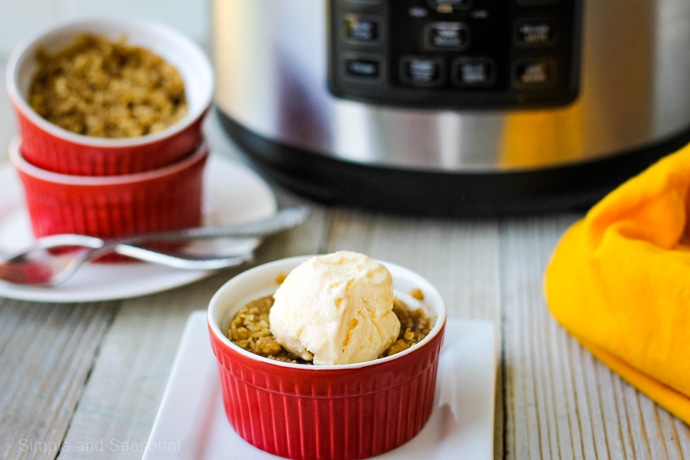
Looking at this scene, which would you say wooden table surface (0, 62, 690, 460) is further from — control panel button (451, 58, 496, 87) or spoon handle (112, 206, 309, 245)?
control panel button (451, 58, 496, 87)

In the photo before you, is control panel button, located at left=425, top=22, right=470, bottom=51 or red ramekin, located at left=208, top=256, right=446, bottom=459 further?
control panel button, located at left=425, top=22, right=470, bottom=51

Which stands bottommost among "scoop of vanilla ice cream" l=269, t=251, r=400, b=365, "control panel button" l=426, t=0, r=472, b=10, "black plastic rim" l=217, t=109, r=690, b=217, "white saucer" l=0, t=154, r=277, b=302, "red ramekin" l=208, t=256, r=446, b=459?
"white saucer" l=0, t=154, r=277, b=302

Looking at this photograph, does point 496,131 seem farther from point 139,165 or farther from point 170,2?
point 170,2

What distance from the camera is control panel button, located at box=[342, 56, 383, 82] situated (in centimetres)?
69

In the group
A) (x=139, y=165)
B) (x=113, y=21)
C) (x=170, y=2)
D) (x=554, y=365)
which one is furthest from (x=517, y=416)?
(x=170, y=2)

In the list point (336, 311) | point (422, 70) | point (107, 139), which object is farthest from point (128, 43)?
point (336, 311)

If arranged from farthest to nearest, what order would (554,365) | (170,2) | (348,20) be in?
(170,2), (348,20), (554,365)

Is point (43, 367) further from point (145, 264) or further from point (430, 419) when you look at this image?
point (430, 419)

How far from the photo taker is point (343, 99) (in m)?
0.72

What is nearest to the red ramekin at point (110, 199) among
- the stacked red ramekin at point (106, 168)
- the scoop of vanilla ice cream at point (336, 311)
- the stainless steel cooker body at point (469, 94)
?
the stacked red ramekin at point (106, 168)

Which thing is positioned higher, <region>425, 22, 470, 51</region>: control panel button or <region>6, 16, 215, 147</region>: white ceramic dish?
<region>425, 22, 470, 51</region>: control panel button

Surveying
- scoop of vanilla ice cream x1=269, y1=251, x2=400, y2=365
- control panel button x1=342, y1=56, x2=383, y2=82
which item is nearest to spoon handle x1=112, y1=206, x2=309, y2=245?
control panel button x1=342, y1=56, x2=383, y2=82

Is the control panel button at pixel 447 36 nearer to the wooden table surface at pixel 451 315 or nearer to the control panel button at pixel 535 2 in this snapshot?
the control panel button at pixel 535 2

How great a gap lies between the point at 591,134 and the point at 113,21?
377mm
